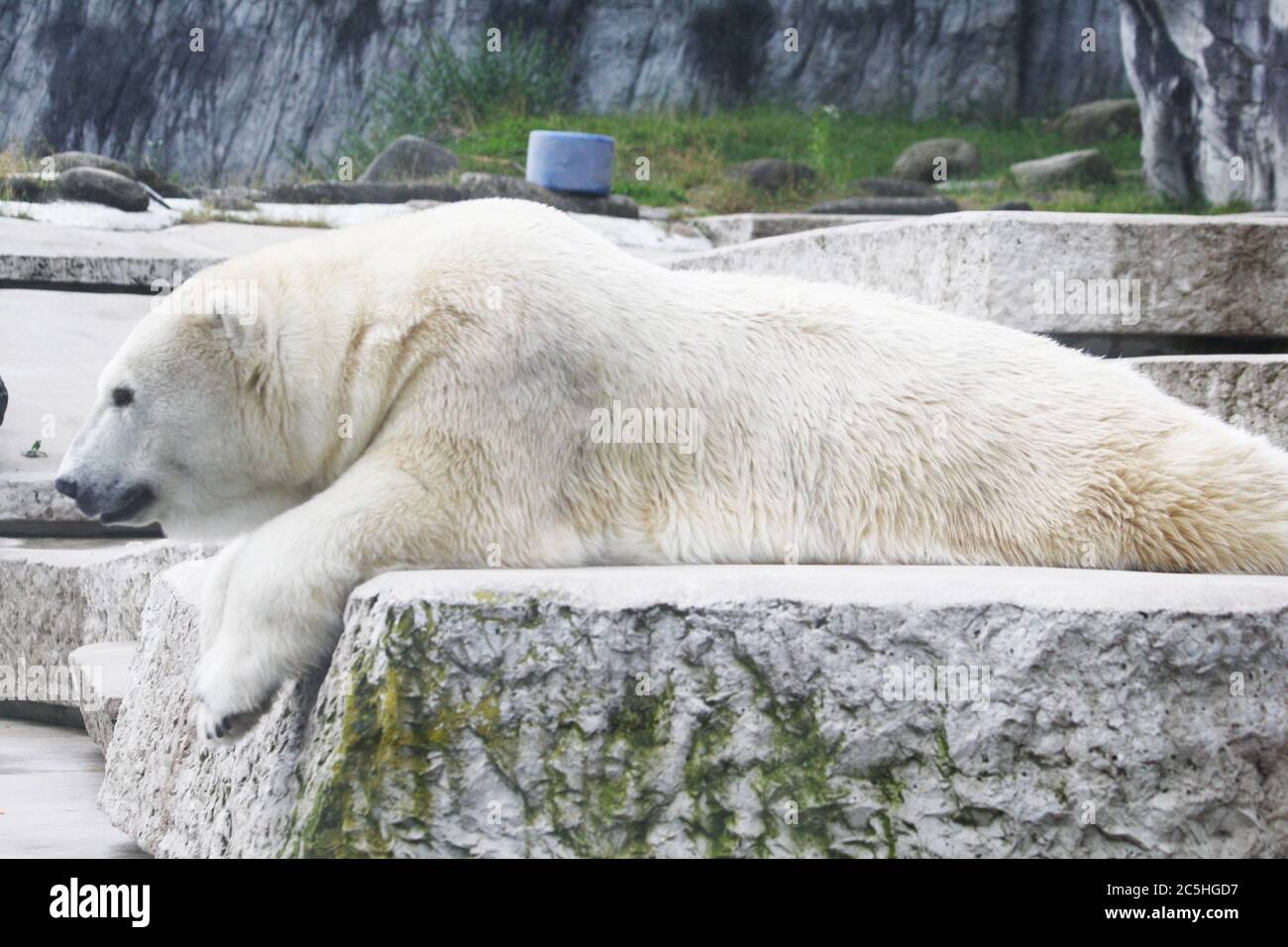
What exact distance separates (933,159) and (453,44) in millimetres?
7010

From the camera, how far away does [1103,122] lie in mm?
18484

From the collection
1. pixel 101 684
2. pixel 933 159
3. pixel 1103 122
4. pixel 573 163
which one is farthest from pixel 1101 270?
pixel 1103 122

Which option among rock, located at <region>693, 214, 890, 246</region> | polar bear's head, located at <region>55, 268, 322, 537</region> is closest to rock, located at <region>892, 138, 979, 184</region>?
rock, located at <region>693, 214, 890, 246</region>

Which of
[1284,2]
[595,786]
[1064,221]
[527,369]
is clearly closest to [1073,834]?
[595,786]

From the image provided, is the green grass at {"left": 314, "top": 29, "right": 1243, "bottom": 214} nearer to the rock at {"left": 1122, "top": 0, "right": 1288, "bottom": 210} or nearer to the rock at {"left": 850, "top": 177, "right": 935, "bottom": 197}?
the rock at {"left": 850, "top": 177, "right": 935, "bottom": 197}

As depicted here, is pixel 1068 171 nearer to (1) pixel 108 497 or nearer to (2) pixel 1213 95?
(2) pixel 1213 95

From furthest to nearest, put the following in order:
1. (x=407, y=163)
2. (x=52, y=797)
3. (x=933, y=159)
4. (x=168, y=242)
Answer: (x=933, y=159)
(x=407, y=163)
(x=168, y=242)
(x=52, y=797)

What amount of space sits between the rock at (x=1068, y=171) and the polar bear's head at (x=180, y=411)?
13.8m

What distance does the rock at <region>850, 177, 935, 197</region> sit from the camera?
14.6 metres

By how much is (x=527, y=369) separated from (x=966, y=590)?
0.86 metres

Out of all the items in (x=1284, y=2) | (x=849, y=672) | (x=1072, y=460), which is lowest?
(x=849, y=672)

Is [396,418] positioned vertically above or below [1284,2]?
below

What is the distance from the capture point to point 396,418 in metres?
2.54
